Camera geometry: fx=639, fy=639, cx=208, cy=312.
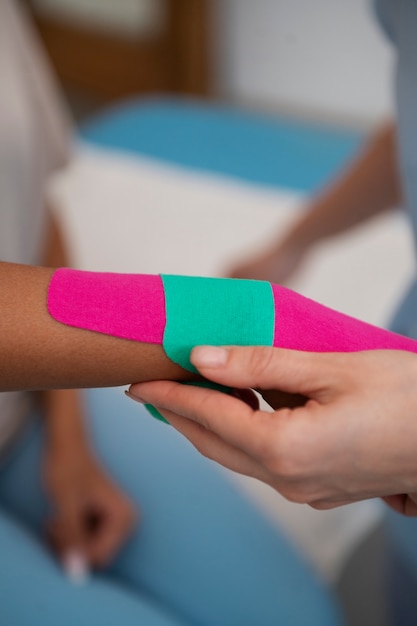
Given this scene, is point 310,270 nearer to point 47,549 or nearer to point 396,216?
point 396,216

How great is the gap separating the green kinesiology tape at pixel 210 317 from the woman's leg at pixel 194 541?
39cm

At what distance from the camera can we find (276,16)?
1989 mm

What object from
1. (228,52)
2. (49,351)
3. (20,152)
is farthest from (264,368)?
(228,52)

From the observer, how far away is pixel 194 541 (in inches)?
29.9

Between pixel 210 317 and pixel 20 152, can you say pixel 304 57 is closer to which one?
pixel 20 152

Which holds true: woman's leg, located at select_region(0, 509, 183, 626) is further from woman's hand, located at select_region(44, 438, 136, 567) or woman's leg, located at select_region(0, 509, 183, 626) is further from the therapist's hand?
the therapist's hand

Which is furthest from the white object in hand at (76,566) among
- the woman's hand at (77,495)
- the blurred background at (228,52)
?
the blurred background at (228,52)

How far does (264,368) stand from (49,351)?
0.46 feet

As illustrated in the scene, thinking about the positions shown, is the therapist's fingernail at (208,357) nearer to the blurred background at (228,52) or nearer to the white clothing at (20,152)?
the white clothing at (20,152)

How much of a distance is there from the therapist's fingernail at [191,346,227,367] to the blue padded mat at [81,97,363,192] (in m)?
1.18

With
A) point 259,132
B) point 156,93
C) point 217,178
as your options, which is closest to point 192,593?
point 217,178

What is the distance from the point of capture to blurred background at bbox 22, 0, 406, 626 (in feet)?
3.28

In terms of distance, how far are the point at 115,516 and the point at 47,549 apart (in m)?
0.09

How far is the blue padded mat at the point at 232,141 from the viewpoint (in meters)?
1.61
